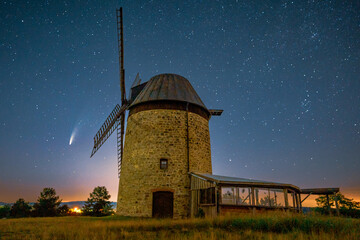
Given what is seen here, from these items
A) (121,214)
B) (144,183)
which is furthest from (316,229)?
(121,214)

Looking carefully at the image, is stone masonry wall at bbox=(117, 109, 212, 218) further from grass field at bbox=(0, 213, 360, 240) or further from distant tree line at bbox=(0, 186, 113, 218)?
distant tree line at bbox=(0, 186, 113, 218)

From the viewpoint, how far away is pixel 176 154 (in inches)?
644

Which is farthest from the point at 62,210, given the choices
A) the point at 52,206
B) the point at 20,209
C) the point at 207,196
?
the point at 207,196

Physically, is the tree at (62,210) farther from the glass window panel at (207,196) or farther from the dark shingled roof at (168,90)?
the glass window panel at (207,196)

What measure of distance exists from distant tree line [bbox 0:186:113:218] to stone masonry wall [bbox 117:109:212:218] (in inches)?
600

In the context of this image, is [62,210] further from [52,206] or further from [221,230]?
[221,230]

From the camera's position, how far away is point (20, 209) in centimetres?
3127

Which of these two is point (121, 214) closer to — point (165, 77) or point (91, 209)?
point (165, 77)

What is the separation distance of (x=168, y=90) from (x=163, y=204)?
28.0ft

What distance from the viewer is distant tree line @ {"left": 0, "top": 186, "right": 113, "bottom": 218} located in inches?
1186

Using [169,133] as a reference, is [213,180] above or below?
below

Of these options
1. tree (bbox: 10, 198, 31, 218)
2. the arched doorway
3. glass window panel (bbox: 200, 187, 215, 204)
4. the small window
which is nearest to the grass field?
glass window panel (bbox: 200, 187, 215, 204)

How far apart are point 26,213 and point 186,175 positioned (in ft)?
91.0

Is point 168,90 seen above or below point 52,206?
above
